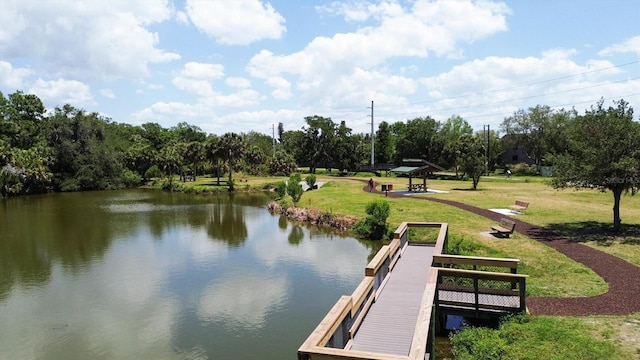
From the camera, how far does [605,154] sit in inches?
773

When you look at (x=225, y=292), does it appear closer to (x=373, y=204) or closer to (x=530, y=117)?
(x=373, y=204)

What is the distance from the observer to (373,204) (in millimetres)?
25719

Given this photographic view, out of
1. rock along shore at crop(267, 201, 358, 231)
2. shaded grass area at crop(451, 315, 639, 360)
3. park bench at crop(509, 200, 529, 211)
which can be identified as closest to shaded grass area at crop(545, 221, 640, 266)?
park bench at crop(509, 200, 529, 211)

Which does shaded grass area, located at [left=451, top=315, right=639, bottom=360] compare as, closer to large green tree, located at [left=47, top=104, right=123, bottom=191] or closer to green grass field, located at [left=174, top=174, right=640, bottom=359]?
green grass field, located at [left=174, top=174, right=640, bottom=359]

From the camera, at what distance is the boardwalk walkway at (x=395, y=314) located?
25.6 feet

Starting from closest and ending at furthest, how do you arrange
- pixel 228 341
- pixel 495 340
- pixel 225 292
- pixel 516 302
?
pixel 495 340
pixel 516 302
pixel 228 341
pixel 225 292

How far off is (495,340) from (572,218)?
18236mm

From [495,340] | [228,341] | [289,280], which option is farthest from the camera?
[289,280]

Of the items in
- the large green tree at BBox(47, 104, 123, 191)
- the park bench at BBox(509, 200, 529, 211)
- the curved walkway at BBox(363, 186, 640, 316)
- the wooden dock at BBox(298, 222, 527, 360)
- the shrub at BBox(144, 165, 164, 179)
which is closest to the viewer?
the wooden dock at BBox(298, 222, 527, 360)

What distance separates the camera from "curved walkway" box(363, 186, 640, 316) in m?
11.2

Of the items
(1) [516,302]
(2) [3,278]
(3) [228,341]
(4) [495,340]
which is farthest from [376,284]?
(2) [3,278]

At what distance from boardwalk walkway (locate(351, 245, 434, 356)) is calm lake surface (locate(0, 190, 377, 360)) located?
10.6 feet

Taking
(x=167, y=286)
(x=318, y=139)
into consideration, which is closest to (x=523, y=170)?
(x=318, y=139)

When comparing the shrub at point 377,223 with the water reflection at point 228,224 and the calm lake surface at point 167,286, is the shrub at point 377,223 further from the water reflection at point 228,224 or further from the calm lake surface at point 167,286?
the water reflection at point 228,224
